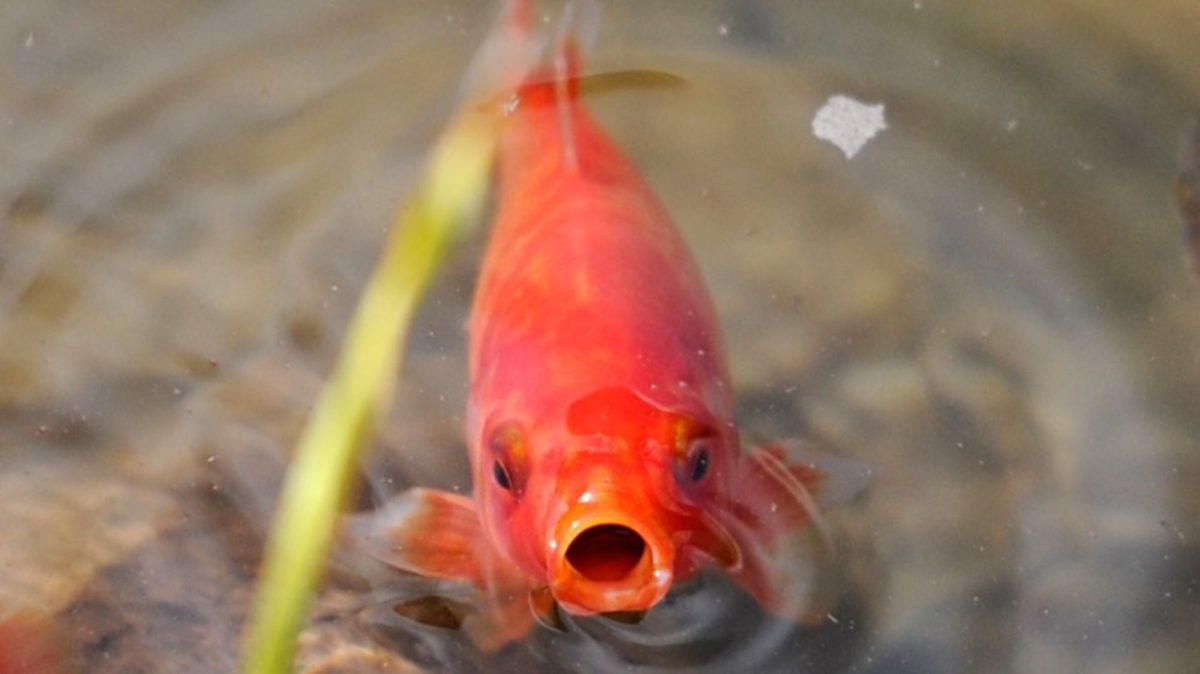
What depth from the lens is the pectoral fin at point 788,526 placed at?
2.62m

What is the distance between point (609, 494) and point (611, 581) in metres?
0.16

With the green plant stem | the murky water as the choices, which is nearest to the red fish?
the murky water

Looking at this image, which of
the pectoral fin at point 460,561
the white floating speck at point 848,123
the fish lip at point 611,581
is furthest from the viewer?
the white floating speck at point 848,123

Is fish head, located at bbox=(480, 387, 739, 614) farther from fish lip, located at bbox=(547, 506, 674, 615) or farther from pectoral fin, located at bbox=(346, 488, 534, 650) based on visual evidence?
pectoral fin, located at bbox=(346, 488, 534, 650)

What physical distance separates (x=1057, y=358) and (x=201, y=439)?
2.09 metres

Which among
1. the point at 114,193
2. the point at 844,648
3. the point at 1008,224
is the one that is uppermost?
the point at 114,193

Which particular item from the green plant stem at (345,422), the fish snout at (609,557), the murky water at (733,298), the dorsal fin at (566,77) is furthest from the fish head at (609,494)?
the dorsal fin at (566,77)

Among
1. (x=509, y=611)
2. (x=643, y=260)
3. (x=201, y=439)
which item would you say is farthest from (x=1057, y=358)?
(x=201, y=439)

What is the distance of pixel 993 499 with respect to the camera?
2.93m

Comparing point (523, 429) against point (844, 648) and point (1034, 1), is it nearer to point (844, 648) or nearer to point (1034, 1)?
point (844, 648)

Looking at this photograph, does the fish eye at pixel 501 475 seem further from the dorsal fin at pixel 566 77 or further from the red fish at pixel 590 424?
the dorsal fin at pixel 566 77

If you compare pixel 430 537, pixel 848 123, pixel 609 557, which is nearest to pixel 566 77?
pixel 848 123

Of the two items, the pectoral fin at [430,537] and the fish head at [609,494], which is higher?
the fish head at [609,494]

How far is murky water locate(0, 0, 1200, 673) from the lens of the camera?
9.05ft
